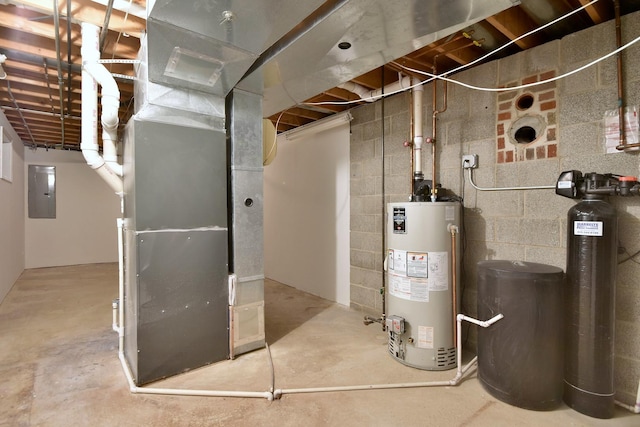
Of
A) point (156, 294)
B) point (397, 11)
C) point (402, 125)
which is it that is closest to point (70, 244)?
point (156, 294)

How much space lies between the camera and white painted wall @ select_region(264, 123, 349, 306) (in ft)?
12.2

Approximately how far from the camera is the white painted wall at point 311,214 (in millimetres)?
3712

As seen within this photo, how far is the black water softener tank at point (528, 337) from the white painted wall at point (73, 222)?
7385 mm

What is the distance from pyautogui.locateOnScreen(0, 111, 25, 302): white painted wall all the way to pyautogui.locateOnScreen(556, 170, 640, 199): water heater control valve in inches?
227

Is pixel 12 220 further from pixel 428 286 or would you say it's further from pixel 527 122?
pixel 527 122

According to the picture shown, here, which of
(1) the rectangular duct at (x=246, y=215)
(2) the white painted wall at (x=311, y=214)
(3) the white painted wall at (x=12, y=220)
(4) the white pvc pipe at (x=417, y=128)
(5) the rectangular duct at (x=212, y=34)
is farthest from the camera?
(3) the white painted wall at (x=12, y=220)

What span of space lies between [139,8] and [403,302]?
2.53 metres

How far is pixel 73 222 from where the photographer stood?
6.39 m

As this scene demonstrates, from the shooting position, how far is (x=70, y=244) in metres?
6.38

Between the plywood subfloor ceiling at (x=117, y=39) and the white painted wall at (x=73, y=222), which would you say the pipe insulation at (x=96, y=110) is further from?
the white painted wall at (x=73, y=222)

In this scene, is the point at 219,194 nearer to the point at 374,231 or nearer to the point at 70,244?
the point at 374,231

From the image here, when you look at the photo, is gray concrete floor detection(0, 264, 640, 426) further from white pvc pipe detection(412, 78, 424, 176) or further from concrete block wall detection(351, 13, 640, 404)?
white pvc pipe detection(412, 78, 424, 176)

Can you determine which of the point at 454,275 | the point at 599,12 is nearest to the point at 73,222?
the point at 454,275

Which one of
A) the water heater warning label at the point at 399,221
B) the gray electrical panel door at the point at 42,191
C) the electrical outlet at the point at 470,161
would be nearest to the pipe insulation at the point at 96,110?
the water heater warning label at the point at 399,221
